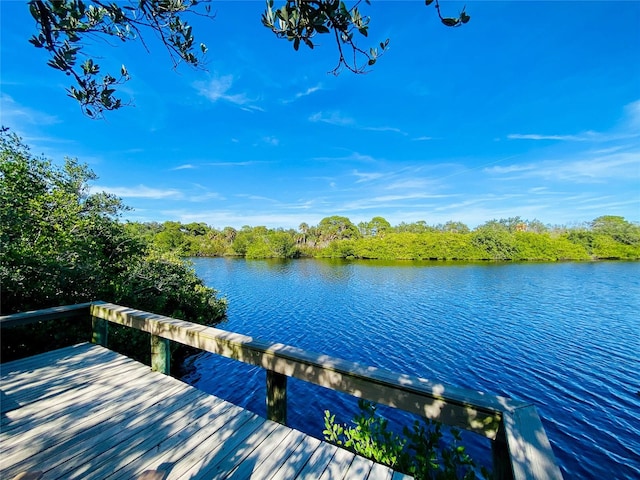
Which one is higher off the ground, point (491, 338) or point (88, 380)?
point (88, 380)

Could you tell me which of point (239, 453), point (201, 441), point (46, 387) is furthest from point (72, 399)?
point (239, 453)

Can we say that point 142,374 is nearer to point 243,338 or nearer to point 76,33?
point 243,338

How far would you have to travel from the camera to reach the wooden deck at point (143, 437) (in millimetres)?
1572

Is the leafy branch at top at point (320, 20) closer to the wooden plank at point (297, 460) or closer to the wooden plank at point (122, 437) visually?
the wooden plank at point (297, 460)

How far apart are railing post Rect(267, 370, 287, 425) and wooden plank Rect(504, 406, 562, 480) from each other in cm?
136

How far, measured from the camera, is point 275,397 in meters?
1.99

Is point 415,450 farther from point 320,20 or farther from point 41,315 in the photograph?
point 41,315

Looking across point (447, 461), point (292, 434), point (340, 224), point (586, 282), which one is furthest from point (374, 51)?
point (340, 224)

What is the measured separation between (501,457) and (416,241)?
5881 cm

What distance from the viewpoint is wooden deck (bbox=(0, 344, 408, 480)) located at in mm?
1572

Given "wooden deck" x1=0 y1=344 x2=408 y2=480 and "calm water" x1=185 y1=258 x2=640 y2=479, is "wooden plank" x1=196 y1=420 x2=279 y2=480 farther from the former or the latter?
"calm water" x1=185 y1=258 x2=640 y2=479

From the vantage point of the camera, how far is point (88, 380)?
261cm

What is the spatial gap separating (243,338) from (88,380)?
1.73m

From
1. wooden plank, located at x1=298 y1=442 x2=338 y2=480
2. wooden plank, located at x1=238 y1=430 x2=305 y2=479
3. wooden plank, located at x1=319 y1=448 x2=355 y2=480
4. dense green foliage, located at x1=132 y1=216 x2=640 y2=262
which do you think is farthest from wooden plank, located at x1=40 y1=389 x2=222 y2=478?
dense green foliage, located at x1=132 y1=216 x2=640 y2=262
